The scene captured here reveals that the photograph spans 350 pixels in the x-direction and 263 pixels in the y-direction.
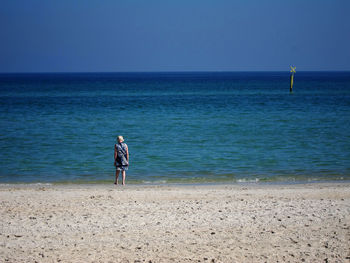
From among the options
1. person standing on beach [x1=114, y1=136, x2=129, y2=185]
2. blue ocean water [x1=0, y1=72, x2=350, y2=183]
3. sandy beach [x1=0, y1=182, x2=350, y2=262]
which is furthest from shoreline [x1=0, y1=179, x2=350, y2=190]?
sandy beach [x1=0, y1=182, x2=350, y2=262]

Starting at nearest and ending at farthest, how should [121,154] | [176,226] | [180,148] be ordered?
[176,226] < [121,154] < [180,148]

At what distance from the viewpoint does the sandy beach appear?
7.78 metres

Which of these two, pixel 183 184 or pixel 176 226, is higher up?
pixel 176 226

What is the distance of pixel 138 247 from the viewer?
811cm

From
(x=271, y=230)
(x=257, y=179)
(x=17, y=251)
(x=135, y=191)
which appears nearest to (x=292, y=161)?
(x=257, y=179)

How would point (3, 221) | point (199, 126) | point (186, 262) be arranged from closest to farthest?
point (186, 262), point (3, 221), point (199, 126)

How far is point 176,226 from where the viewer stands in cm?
929

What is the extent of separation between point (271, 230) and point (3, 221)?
19.2 feet

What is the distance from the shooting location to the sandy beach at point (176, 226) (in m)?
7.78

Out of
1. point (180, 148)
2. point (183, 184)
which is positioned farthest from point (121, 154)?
point (180, 148)

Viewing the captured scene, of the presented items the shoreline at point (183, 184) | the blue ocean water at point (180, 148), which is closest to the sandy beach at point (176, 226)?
the shoreline at point (183, 184)

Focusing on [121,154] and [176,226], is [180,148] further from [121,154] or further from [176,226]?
[176,226]

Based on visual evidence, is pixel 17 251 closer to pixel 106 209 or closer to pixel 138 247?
pixel 138 247

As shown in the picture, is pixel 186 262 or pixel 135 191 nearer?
pixel 186 262
